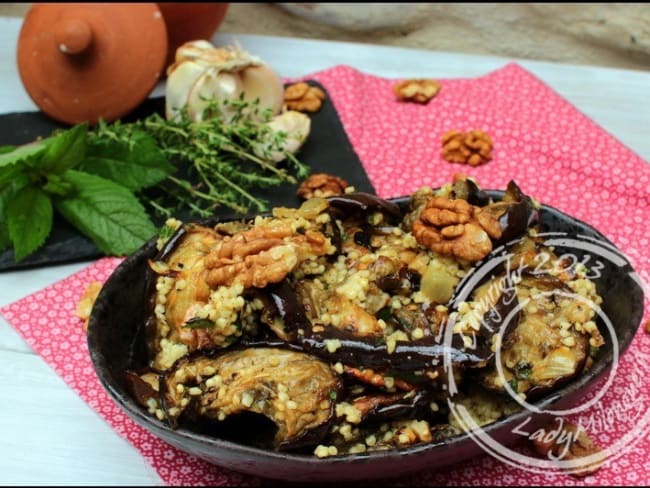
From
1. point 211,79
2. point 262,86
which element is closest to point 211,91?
point 211,79

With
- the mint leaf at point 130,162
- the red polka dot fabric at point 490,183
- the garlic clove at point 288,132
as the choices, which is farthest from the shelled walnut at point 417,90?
the mint leaf at point 130,162

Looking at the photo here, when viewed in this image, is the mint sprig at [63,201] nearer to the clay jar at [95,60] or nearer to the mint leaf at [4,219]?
the mint leaf at [4,219]

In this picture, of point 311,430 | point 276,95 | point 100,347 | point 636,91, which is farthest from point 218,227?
point 636,91

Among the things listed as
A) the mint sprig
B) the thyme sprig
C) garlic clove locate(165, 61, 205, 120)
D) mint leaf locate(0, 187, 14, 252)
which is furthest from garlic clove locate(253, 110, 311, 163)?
mint leaf locate(0, 187, 14, 252)

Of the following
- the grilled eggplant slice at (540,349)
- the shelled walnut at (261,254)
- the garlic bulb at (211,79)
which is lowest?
the garlic bulb at (211,79)

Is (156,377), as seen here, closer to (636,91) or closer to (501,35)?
(636,91)

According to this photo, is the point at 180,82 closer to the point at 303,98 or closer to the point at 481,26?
the point at 303,98
